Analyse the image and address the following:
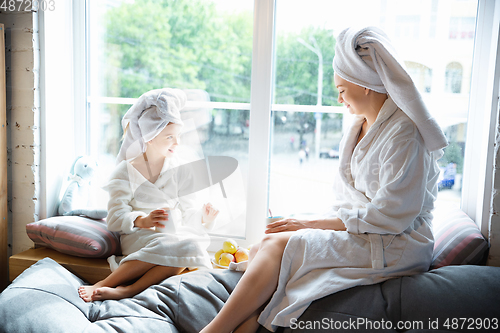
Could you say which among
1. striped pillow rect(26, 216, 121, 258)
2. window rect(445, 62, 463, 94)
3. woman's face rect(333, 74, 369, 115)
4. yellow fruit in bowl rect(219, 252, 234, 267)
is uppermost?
window rect(445, 62, 463, 94)

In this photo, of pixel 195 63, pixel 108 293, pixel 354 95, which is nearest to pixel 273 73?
pixel 195 63

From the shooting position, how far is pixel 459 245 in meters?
1.54

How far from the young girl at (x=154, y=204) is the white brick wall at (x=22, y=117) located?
0.58 m

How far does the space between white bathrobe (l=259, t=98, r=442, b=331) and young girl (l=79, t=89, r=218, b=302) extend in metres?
0.58

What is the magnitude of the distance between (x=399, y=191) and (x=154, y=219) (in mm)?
1060

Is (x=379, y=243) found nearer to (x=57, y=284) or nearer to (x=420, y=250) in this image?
(x=420, y=250)

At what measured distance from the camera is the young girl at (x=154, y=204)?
1.75 metres

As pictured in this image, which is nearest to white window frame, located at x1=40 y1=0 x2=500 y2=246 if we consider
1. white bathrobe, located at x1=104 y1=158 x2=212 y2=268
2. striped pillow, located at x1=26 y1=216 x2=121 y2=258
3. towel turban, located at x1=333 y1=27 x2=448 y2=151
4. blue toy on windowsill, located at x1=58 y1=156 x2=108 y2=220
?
blue toy on windowsill, located at x1=58 y1=156 x2=108 y2=220

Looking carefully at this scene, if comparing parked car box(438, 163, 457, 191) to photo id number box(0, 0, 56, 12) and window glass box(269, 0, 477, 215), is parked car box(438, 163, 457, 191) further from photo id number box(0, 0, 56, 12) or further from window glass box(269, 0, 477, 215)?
photo id number box(0, 0, 56, 12)

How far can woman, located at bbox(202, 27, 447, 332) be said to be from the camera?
4.35 ft

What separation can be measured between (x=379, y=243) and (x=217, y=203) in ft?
3.08

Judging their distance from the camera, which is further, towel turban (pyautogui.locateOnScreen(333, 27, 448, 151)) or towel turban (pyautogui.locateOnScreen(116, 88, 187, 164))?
towel turban (pyautogui.locateOnScreen(116, 88, 187, 164))

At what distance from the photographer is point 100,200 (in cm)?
228

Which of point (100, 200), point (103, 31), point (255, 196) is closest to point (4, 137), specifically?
point (100, 200)
